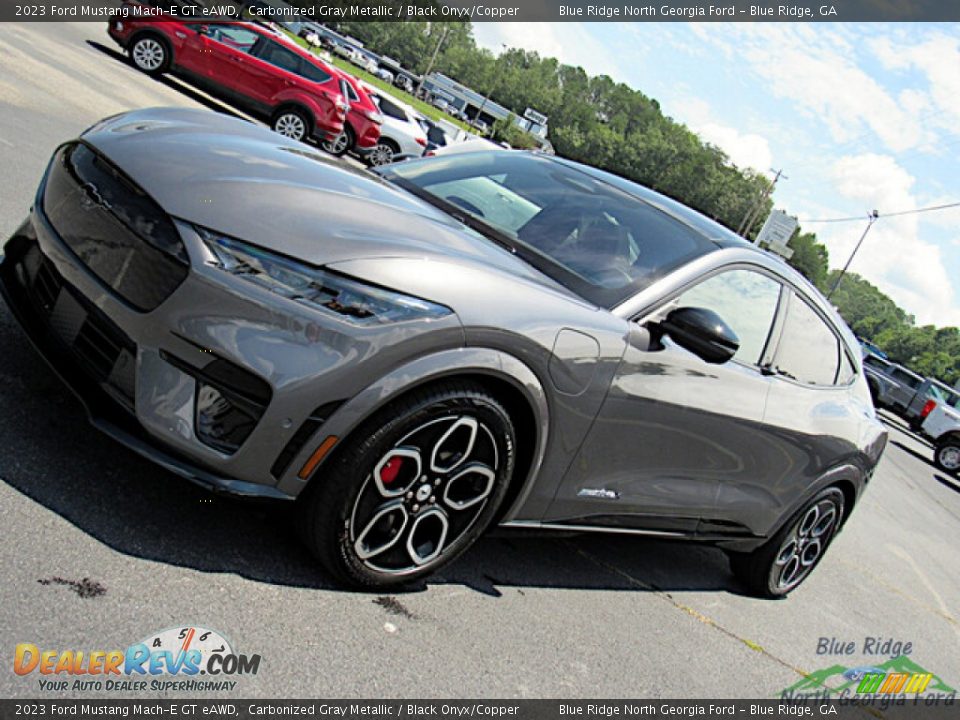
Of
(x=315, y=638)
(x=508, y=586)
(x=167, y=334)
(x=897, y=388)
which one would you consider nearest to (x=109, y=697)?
(x=315, y=638)

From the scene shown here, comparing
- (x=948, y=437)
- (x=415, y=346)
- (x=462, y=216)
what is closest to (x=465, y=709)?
(x=415, y=346)

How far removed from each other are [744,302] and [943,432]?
1971cm

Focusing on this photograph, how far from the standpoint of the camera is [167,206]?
275 centimetres

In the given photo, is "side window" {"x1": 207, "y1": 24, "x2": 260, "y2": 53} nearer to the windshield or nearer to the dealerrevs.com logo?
the windshield

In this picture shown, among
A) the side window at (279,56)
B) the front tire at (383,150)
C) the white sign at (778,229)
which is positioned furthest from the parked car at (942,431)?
the white sign at (778,229)

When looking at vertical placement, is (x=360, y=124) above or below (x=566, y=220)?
below

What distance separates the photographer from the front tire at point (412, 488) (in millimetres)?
2824

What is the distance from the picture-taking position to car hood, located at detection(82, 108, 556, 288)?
2740 millimetres

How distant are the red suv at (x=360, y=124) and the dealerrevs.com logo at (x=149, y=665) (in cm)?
1678

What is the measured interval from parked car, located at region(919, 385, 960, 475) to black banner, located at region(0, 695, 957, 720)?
17880mm

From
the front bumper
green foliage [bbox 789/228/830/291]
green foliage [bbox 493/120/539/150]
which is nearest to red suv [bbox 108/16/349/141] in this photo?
the front bumper

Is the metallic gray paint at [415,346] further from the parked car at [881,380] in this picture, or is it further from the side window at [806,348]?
the parked car at [881,380]

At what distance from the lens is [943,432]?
2114 centimetres

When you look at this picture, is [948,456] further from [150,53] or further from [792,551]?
[150,53]
